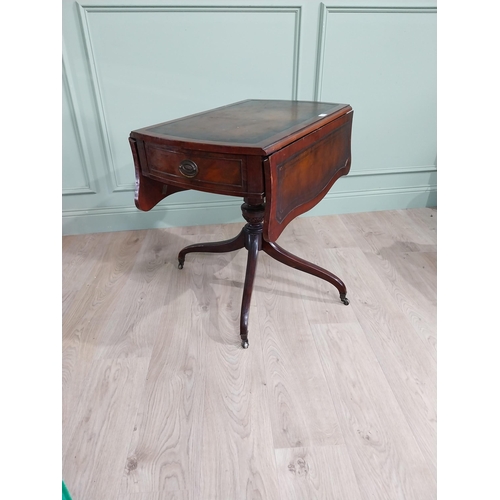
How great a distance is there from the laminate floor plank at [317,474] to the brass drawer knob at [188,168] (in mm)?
729

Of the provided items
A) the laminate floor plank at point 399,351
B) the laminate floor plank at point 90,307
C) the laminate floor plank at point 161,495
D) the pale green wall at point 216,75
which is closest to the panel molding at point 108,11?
the pale green wall at point 216,75

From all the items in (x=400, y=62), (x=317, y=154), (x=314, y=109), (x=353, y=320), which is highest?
(x=400, y=62)

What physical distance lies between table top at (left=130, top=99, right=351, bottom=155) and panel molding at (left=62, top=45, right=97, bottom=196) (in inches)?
30.6

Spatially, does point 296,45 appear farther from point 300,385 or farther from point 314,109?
point 300,385

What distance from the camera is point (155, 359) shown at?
4.09 feet

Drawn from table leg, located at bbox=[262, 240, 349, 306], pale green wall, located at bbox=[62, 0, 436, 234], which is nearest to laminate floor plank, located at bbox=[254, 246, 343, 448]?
table leg, located at bbox=[262, 240, 349, 306]

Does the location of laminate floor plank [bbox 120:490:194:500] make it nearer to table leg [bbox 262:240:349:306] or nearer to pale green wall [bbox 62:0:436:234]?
table leg [bbox 262:240:349:306]

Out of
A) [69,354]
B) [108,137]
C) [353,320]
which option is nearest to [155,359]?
[69,354]

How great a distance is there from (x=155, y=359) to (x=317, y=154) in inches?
31.2

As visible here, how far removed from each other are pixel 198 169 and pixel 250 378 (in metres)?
0.61

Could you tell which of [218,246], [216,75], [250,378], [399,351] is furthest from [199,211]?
A: [399,351]

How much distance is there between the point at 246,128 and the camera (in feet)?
3.79

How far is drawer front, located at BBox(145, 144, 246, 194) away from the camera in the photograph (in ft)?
3.40

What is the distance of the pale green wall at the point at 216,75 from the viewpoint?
5.62 ft
